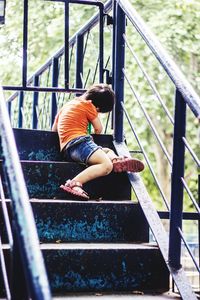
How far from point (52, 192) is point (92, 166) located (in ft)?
1.00

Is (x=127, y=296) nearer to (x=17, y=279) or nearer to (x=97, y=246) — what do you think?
(x=97, y=246)

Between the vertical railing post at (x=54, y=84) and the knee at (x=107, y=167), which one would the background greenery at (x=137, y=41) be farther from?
the knee at (x=107, y=167)

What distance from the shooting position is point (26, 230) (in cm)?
175

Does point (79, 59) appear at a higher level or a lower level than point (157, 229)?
higher

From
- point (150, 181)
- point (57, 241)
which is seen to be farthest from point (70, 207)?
point (150, 181)

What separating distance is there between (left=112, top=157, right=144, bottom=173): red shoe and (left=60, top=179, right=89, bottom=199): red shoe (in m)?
0.30

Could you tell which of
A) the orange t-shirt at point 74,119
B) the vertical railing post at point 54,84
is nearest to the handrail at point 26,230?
the orange t-shirt at point 74,119

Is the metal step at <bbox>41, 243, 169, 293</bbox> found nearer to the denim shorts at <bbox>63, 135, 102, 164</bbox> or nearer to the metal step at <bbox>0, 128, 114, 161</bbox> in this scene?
the denim shorts at <bbox>63, 135, 102, 164</bbox>

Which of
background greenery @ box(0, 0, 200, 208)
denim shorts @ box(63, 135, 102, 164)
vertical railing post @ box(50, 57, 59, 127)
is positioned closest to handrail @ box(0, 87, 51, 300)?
denim shorts @ box(63, 135, 102, 164)

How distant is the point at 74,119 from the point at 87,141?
253mm

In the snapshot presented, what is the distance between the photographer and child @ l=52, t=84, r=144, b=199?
13.1ft

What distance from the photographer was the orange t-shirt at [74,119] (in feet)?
14.3

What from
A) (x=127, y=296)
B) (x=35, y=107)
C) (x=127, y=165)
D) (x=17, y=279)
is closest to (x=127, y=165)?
(x=127, y=165)

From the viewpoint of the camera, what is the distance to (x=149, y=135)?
13.4 metres
